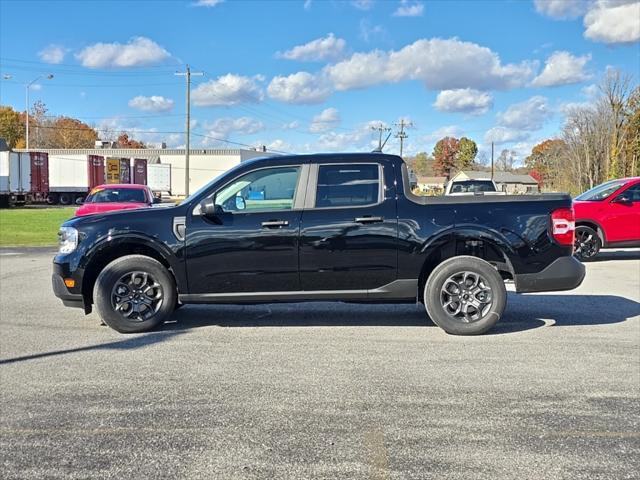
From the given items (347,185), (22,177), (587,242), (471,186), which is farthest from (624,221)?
(22,177)

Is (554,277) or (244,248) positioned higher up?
(244,248)

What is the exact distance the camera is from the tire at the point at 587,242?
12.3m

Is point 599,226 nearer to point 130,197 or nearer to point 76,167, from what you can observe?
point 130,197

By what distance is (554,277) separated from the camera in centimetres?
619

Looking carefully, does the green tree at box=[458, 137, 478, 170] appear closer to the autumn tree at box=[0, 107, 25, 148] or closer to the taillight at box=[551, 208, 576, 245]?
the autumn tree at box=[0, 107, 25, 148]

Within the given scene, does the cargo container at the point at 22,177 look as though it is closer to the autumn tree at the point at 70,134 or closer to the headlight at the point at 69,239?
the headlight at the point at 69,239

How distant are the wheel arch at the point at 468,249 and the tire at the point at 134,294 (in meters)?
2.74

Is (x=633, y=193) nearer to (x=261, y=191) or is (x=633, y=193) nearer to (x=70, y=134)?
(x=261, y=191)

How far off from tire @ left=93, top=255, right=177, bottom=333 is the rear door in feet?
4.91

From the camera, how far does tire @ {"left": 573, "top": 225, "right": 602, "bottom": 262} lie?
40.4 ft

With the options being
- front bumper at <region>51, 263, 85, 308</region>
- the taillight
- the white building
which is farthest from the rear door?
the white building

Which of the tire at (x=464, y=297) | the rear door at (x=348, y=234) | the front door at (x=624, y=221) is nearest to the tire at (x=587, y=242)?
the front door at (x=624, y=221)

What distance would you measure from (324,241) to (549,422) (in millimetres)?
2929

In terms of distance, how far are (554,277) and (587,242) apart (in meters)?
6.99
